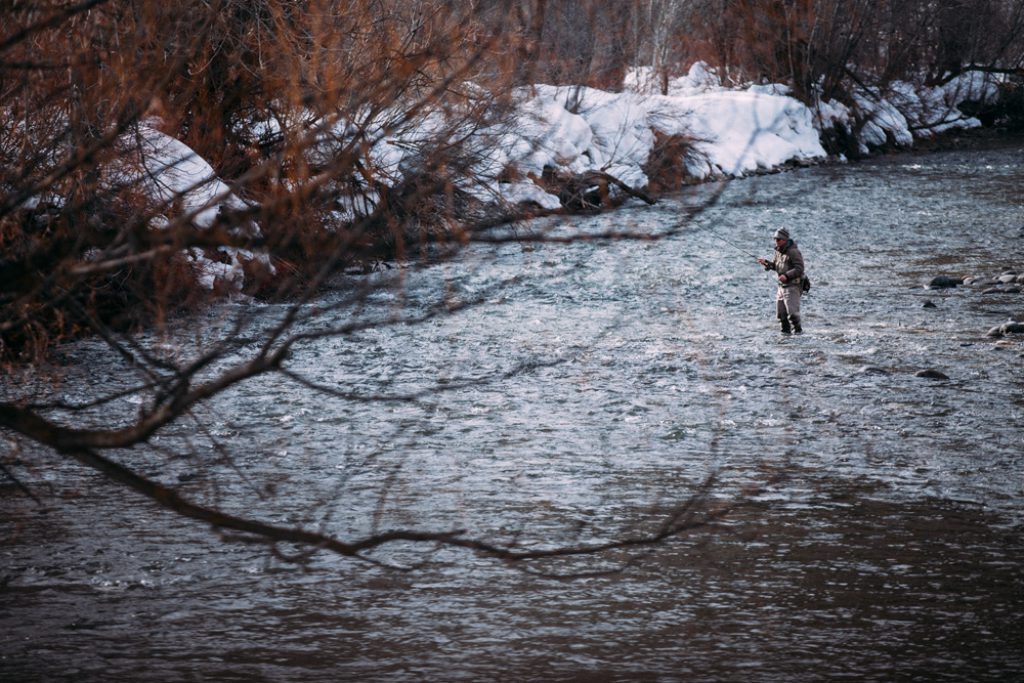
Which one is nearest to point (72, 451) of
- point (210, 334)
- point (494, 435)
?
point (494, 435)

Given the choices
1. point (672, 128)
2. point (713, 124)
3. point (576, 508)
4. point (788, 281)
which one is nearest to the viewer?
point (576, 508)

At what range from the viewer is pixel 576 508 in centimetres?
702

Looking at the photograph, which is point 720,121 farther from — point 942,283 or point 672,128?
point 942,283

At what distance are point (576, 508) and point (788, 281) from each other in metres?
5.10

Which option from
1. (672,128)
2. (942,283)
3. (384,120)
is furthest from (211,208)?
(672,128)

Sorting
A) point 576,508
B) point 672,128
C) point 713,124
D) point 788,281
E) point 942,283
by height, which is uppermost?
point 713,124

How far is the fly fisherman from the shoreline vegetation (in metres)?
1.30

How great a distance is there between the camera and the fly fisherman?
11.4 m

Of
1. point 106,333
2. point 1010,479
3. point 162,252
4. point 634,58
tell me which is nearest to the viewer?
point 162,252

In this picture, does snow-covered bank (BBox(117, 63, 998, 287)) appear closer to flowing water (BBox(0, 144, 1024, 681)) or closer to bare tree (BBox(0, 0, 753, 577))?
bare tree (BBox(0, 0, 753, 577))

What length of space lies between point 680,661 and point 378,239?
2.98 metres

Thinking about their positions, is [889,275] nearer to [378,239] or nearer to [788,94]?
[378,239]

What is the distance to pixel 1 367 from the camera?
968 cm

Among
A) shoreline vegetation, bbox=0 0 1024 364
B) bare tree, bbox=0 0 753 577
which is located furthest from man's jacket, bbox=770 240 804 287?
bare tree, bbox=0 0 753 577
